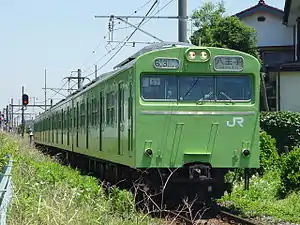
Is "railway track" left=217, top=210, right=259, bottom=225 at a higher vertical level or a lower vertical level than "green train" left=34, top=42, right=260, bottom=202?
lower

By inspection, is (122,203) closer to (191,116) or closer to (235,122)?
(191,116)

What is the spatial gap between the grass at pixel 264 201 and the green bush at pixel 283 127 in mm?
5810

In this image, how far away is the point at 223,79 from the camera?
12.2 metres

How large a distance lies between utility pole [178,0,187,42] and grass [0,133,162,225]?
Answer: 23.5 feet

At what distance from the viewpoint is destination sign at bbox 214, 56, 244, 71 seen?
39.9 feet

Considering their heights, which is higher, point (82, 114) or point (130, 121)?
point (82, 114)

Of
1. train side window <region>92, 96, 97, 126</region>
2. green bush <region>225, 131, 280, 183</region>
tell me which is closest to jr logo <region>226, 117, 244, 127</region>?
train side window <region>92, 96, 97, 126</region>

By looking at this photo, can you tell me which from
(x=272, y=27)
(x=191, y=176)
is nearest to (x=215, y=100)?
(x=191, y=176)

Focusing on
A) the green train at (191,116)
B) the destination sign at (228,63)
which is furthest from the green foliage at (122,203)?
the destination sign at (228,63)

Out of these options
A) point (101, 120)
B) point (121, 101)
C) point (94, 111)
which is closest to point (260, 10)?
point (94, 111)

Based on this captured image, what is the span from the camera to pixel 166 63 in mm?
11938

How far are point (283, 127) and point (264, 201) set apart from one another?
9.04 metres

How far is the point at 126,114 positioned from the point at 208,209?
234 cm

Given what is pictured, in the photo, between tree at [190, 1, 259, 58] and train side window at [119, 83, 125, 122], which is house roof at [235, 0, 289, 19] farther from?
train side window at [119, 83, 125, 122]
